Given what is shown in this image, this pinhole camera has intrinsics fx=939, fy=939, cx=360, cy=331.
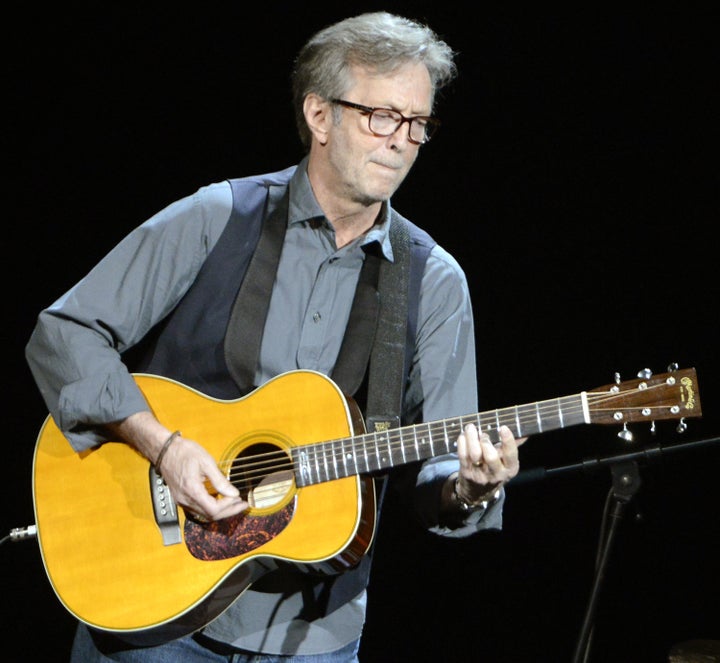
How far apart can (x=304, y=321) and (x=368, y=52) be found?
803 millimetres

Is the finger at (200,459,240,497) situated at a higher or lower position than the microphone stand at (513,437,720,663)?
higher

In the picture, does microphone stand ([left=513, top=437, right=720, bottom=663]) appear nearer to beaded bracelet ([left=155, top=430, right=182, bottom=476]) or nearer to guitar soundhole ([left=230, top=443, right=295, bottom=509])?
guitar soundhole ([left=230, top=443, right=295, bottom=509])

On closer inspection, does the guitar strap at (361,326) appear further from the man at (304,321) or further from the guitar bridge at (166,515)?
the guitar bridge at (166,515)

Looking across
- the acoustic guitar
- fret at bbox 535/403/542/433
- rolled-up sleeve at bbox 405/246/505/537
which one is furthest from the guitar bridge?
fret at bbox 535/403/542/433

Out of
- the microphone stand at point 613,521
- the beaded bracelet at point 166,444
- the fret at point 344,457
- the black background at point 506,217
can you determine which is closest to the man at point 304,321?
the beaded bracelet at point 166,444

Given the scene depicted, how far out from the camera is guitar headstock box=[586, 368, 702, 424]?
2.26m

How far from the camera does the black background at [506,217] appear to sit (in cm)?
365

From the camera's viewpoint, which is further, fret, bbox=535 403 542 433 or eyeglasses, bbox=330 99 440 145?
eyeglasses, bbox=330 99 440 145

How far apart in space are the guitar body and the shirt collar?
501 mm

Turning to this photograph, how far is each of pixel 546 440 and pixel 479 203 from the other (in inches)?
41.0

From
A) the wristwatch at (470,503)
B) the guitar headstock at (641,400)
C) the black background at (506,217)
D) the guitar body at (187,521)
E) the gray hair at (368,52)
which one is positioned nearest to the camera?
the guitar headstock at (641,400)

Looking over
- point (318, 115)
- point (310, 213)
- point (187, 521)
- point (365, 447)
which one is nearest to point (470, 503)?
point (365, 447)

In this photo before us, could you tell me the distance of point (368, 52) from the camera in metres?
2.72

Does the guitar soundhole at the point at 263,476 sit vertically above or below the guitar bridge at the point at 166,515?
above
